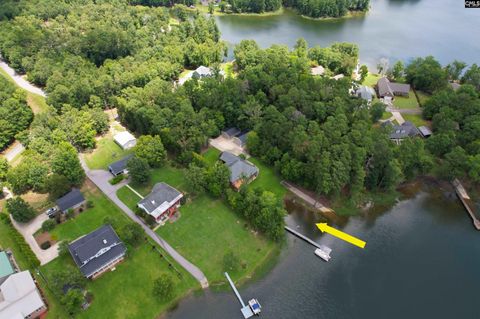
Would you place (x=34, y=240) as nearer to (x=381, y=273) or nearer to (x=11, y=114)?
(x=11, y=114)

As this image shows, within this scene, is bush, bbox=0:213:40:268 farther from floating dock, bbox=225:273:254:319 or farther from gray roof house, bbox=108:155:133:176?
floating dock, bbox=225:273:254:319

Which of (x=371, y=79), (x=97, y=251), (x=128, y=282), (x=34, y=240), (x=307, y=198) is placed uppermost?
(x=97, y=251)

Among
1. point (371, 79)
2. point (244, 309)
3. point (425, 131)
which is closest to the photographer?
point (244, 309)

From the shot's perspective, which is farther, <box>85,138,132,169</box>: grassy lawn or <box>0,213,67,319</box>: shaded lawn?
<box>85,138,132,169</box>: grassy lawn

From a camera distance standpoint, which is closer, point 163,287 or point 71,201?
point 163,287

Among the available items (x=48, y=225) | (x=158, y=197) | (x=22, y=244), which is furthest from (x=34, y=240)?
(x=158, y=197)

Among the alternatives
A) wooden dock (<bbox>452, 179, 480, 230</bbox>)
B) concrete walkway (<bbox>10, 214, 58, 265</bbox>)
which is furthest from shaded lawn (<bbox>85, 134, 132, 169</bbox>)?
wooden dock (<bbox>452, 179, 480, 230</bbox>)

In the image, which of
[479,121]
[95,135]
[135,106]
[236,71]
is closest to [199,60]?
[236,71]

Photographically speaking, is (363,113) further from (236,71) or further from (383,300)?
(236,71)
